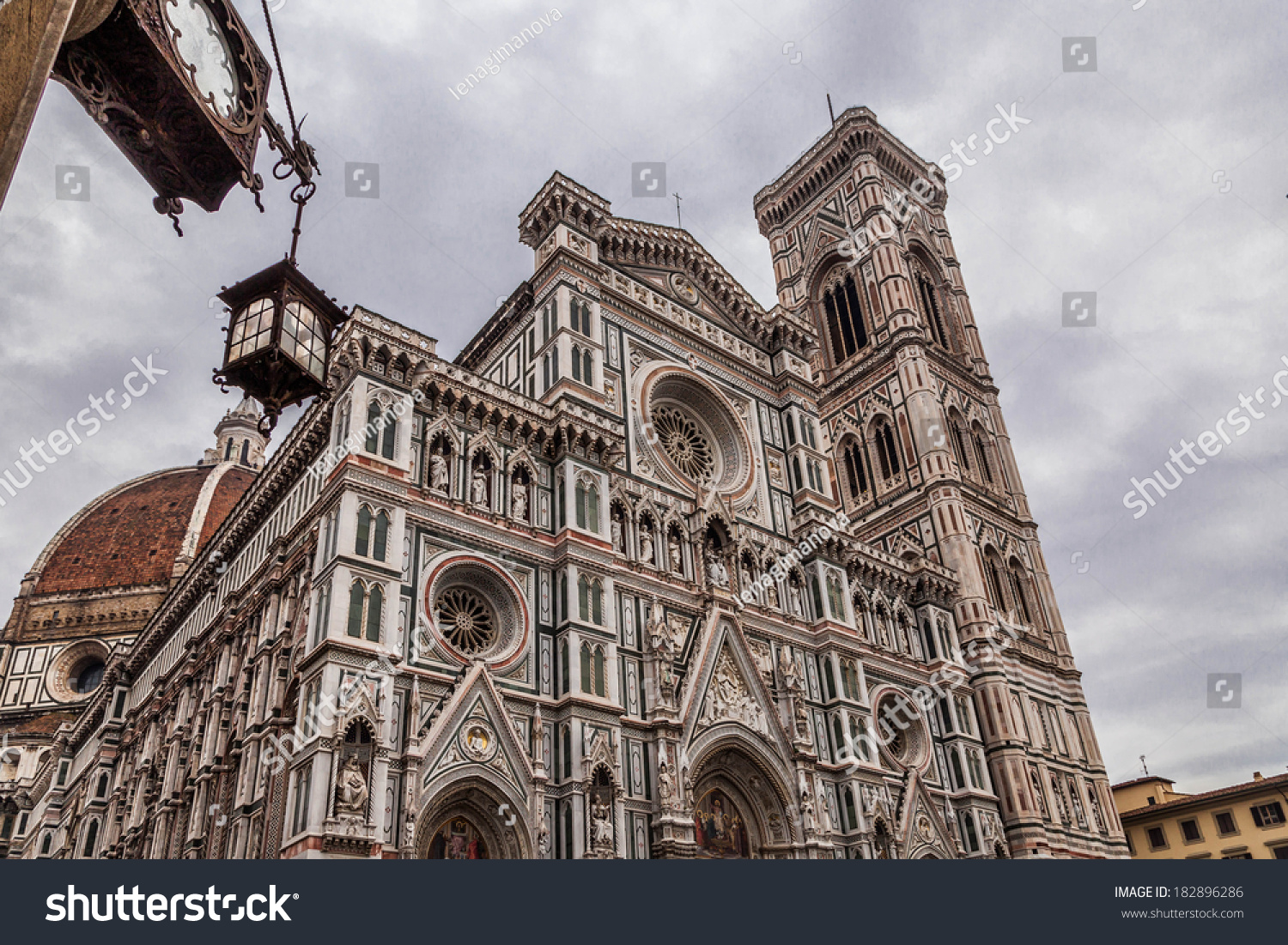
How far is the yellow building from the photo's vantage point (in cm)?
4747

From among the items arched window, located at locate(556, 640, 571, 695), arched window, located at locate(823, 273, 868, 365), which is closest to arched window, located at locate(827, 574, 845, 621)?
arched window, located at locate(556, 640, 571, 695)

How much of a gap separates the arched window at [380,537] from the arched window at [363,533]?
16cm

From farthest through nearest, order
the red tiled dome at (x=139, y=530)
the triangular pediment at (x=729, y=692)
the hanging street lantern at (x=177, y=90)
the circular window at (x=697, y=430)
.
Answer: the red tiled dome at (x=139, y=530) → the circular window at (x=697, y=430) → the triangular pediment at (x=729, y=692) → the hanging street lantern at (x=177, y=90)

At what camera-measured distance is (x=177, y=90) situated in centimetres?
466

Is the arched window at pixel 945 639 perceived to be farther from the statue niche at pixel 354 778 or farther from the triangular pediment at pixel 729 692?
the statue niche at pixel 354 778

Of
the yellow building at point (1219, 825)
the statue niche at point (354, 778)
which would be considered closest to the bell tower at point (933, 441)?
the yellow building at point (1219, 825)

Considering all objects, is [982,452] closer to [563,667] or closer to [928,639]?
[928,639]

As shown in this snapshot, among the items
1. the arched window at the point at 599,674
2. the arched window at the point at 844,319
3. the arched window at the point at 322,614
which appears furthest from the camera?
the arched window at the point at 844,319

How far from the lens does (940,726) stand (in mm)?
31172

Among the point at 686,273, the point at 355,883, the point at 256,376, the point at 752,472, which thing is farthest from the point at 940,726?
the point at 256,376

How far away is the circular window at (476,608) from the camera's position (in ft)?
69.8

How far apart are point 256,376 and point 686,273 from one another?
91.0ft

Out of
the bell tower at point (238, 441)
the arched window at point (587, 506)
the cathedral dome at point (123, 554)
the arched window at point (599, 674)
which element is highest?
the bell tower at point (238, 441)

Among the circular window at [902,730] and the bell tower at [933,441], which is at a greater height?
the bell tower at [933,441]
